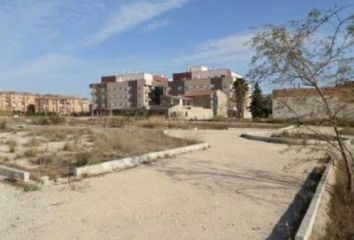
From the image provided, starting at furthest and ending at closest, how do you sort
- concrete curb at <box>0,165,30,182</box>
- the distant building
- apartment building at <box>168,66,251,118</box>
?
apartment building at <box>168,66,251,118</box>, concrete curb at <box>0,165,30,182</box>, the distant building

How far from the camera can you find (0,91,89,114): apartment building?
429 feet

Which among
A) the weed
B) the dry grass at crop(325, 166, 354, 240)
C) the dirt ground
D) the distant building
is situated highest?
the distant building

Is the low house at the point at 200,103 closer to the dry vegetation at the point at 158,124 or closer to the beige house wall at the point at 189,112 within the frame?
the beige house wall at the point at 189,112

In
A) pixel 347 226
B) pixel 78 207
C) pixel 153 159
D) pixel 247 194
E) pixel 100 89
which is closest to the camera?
pixel 347 226

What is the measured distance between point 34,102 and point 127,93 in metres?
37.5

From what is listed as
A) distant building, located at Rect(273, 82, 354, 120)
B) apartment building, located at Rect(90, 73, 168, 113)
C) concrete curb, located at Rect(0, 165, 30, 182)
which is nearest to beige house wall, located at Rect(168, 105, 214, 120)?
apartment building, located at Rect(90, 73, 168, 113)

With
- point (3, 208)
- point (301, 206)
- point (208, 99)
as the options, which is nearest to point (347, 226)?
point (301, 206)

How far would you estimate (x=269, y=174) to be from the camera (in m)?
11.3

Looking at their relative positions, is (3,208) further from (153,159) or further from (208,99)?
(208,99)

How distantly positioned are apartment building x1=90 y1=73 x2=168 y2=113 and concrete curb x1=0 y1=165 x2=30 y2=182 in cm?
10887

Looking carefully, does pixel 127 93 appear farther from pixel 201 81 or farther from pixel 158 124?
pixel 158 124

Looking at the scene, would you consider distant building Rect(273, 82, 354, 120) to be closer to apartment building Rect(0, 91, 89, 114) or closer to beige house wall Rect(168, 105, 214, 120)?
beige house wall Rect(168, 105, 214, 120)

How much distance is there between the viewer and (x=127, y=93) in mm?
124312

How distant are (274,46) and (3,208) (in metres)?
5.98
